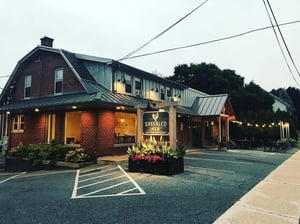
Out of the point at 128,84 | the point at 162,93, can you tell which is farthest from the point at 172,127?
the point at 162,93

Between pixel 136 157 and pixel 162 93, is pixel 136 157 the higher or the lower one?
the lower one

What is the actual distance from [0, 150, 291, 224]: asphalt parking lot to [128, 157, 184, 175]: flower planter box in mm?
309

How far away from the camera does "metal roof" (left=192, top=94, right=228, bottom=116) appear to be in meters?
20.2

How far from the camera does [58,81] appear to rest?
15.5 meters

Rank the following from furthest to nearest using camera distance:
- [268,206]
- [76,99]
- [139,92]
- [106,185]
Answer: [139,92], [76,99], [106,185], [268,206]

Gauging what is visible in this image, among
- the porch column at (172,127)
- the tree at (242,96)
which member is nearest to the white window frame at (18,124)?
the porch column at (172,127)

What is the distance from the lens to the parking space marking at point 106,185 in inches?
244

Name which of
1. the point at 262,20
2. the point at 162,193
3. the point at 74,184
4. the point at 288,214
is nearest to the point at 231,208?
the point at 288,214

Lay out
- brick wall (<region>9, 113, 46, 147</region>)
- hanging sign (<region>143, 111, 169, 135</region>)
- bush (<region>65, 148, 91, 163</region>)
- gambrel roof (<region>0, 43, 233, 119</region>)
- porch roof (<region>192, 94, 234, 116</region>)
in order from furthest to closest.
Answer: porch roof (<region>192, 94, 234, 116</region>) < brick wall (<region>9, 113, 46, 147</region>) < gambrel roof (<region>0, 43, 233, 119</region>) < bush (<region>65, 148, 91, 163</region>) < hanging sign (<region>143, 111, 169, 135</region>)

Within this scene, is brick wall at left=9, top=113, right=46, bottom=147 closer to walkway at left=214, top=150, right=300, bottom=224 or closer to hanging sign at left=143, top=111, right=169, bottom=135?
hanging sign at left=143, top=111, right=169, bottom=135

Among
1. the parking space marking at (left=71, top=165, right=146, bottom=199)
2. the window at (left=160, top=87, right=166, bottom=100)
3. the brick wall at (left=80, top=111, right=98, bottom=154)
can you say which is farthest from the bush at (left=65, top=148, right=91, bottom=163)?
the window at (left=160, top=87, right=166, bottom=100)

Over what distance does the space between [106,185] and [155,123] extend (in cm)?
345

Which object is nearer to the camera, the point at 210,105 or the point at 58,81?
the point at 58,81

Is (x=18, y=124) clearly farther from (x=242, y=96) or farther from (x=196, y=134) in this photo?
(x=242, y=96)
